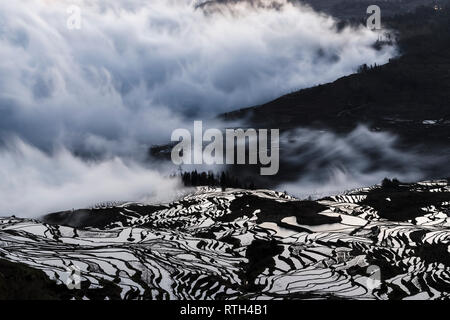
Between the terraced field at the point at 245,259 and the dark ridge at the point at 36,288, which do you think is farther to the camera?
the terraced field at the point at 245,259

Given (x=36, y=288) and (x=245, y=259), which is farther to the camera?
(x=245, y=259)

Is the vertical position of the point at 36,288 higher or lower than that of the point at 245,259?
lower

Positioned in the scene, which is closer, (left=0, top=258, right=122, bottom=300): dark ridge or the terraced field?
(left=0, top=258, right=122, bottom=300): dark ridge
